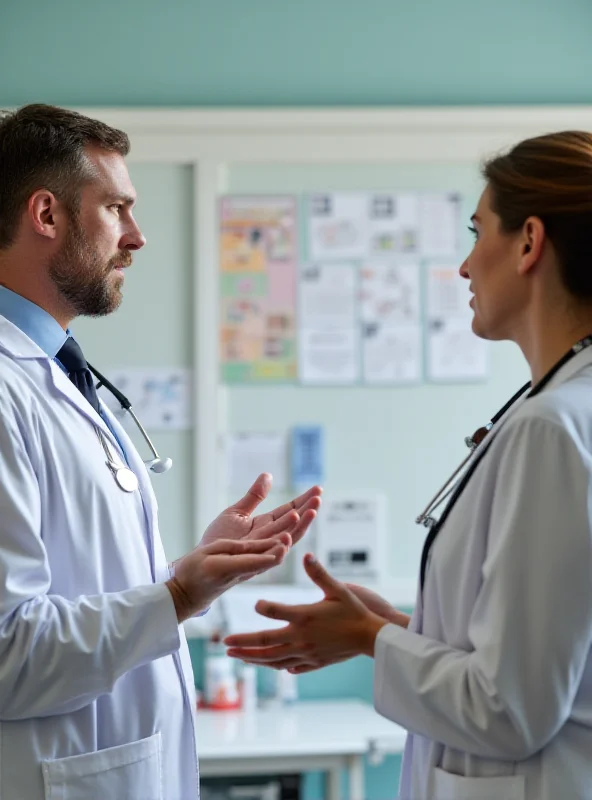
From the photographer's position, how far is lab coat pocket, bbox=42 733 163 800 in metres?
1.26

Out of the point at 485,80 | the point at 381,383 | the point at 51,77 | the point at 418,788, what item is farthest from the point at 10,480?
the point at 485,80

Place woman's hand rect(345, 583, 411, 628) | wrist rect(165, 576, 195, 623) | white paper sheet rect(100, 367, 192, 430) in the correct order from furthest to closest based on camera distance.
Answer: white paper sheet rect(100, 367, 192, 430), woman's hand rect(345, 583, 411, 628), wrist rect(165, 576, 195, 623)

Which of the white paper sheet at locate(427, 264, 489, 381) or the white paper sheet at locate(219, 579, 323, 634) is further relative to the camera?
the white paper sheet at locate(427, 264, 489, 381)

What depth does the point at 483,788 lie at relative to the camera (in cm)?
111

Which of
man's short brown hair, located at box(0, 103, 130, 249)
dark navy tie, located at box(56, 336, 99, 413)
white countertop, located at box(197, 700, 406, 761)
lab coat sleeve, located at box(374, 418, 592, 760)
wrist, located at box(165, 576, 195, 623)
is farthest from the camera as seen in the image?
white countertop, located at box(197, 700, 406, 761)

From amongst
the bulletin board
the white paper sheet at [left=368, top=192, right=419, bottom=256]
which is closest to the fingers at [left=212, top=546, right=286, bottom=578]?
the bulletin board

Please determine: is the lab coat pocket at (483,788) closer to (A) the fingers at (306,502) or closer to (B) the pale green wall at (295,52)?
(A) the fingers at (306,502)

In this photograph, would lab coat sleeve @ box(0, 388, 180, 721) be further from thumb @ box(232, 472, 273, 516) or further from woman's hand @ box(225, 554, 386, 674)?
thumb @ box(232, 472, 273, 516)

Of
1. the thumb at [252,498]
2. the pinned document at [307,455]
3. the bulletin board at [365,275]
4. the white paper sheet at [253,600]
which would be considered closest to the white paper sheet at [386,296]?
the bulletin board at [365,275]

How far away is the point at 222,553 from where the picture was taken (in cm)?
129

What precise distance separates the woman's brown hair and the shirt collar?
71 cm

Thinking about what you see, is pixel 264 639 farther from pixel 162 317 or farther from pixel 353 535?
pixel 162 317

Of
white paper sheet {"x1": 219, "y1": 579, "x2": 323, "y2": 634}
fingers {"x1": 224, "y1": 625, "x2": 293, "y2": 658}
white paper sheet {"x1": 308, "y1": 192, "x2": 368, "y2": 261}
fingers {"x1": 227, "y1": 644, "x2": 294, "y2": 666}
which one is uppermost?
white paper sheet {"x1": 308, "y1": 192, "x2": 368, "y2": 261}

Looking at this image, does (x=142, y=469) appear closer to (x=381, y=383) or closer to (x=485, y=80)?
(x=381, y=383)
